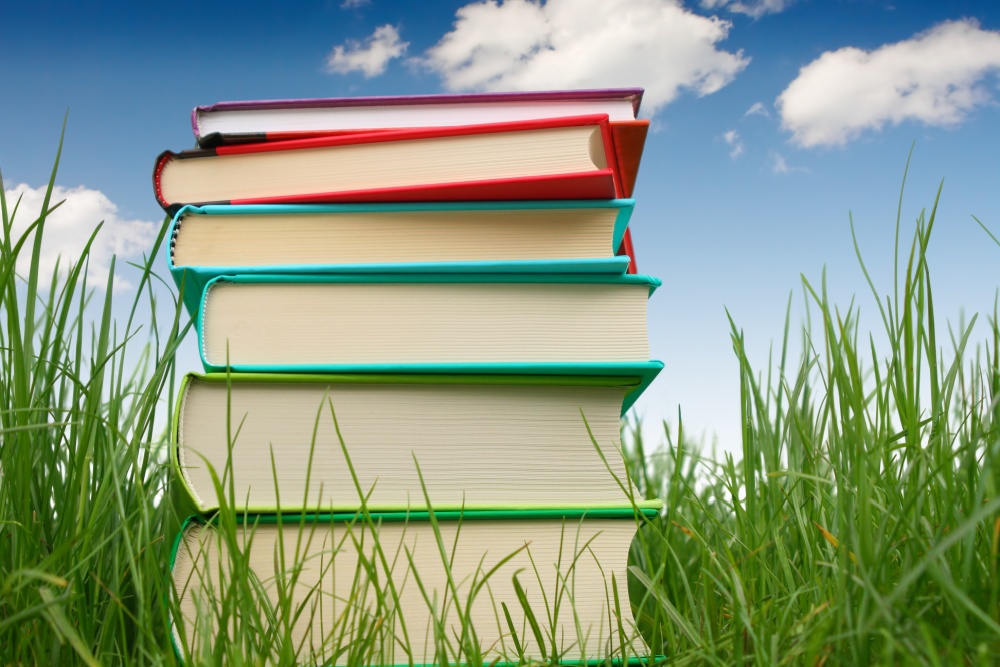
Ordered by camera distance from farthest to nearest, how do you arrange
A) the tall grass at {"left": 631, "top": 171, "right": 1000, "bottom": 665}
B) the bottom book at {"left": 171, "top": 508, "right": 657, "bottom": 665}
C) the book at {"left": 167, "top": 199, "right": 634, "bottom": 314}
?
the book at {"left": 167, "top": 199, "right": 634, "bottom": 314}
the bottom book at {"left": 171, "top": 508, "right": 657, "bottom": 665}
the tall grass at {"left": 631, "top": 171, "right": 1000, "bottom": 665}

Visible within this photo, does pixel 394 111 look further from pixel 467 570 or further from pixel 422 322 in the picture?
pixel 467 570

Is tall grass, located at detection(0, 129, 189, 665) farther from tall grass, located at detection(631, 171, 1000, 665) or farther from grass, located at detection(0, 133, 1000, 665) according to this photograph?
tall grass, located at detection(631, 171, 1000, 665)

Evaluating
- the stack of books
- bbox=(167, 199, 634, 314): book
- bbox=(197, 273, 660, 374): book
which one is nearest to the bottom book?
the stack of books

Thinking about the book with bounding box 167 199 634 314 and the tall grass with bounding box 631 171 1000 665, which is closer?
the tall grass with bounding box 631 171 1000 665

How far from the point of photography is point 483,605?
786mm

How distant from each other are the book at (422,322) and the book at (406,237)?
22 millimetres

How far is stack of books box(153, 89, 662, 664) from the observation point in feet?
2.55

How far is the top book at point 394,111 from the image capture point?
0.98 metres

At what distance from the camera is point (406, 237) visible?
903 millimetres

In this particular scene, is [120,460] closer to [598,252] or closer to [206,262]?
[206,262]

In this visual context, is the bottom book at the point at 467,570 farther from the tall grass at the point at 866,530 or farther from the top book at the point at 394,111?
the top book at the point at 394,111

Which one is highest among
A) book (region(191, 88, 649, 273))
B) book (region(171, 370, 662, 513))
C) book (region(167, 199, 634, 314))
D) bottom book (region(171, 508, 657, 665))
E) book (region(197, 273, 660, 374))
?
book (region(191, 88, 649, 273))

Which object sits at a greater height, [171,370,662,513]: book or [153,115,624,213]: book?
[153,115,624,213]: book

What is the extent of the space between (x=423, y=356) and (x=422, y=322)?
0.04m
